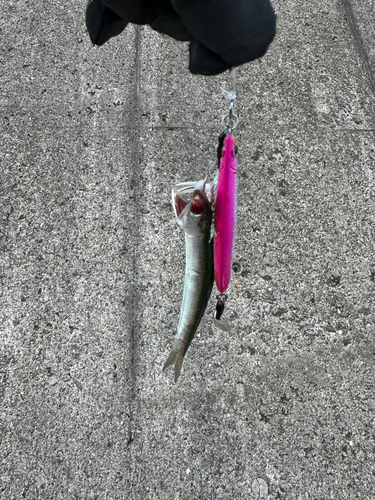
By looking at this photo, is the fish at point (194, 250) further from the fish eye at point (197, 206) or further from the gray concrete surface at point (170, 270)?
the gray concrete surface at point (170, 270)

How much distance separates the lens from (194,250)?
5.57ft

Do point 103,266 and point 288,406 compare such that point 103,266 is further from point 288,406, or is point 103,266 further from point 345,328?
point 345,328

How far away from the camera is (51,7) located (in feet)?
11.9

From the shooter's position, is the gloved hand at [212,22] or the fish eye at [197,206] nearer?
the gloved hand at [212,22]

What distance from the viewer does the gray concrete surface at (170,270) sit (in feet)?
7.40

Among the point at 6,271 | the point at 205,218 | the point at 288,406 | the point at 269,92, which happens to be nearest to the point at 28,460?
the point at 6,271

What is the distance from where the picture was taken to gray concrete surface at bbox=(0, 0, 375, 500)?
2.26m

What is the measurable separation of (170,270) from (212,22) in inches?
67.9

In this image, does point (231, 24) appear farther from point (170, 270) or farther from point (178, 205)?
point (170, 270)

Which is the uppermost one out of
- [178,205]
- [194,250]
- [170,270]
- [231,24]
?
[231,24]

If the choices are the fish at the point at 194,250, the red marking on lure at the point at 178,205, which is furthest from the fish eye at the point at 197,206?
the red marking on lure at the point at 178,205

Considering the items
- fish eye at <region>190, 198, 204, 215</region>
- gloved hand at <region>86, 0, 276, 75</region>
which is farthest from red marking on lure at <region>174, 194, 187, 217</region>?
gloved hand at <region>86, 0, 276, 75</region>

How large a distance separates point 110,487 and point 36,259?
5.22ft

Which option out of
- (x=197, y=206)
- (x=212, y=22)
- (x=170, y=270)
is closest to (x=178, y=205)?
(x=197, y=206)
